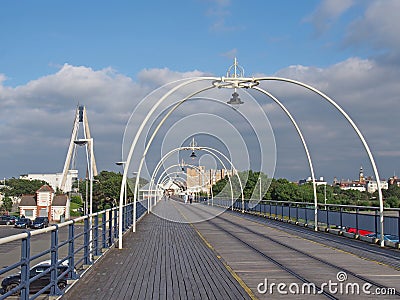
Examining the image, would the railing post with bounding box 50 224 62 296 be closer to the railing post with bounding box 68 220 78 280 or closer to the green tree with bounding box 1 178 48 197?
the railing post with bounding box 68 220 78 280

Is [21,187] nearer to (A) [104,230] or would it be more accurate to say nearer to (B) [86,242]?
(A) [104,230]

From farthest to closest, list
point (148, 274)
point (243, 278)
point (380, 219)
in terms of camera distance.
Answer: point (380, 219) < point (148, 274) < point (243, 278)

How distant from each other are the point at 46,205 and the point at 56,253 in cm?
8834

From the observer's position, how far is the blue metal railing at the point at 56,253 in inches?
241

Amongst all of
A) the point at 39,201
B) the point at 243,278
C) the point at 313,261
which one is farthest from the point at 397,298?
the point at 39,201

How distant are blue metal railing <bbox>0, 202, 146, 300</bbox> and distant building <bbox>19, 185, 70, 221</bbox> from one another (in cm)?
6934

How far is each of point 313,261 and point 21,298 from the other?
8.46 m

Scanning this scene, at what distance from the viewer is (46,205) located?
9269 centimetres

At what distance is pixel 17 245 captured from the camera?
20.8 ft

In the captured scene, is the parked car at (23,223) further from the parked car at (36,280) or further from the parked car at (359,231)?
the parked car at (36,280)

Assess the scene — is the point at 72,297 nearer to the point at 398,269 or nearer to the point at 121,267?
the point at 121,267

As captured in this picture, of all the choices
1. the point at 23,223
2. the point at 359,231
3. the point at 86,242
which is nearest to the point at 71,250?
the point at 86,242

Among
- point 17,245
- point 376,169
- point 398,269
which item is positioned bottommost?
point 398,269

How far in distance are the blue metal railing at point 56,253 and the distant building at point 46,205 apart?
6934 cm
